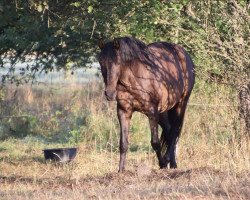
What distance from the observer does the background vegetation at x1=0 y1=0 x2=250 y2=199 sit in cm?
950

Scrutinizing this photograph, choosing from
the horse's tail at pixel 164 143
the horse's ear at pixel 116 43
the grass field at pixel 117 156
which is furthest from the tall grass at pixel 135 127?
the horse's ear at pixel 116 43

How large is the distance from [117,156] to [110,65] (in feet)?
9.83

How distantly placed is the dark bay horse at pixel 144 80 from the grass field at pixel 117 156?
62 centimetres

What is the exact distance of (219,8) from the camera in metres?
12.5

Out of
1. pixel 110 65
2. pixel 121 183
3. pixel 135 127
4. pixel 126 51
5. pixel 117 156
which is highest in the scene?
pixel 126 51

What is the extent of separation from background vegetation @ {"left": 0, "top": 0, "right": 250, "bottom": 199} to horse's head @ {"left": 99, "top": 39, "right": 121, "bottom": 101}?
62 centimetres

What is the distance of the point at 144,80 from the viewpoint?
39.4ft

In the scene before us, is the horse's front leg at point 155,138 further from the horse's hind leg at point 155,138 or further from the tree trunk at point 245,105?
the tree trunk at point 245,105

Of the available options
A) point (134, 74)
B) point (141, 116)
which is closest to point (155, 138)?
point (134, 74)

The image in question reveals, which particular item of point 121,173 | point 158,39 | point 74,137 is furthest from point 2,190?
point 74,137

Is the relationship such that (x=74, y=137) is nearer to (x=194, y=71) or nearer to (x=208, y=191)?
(x=194, y=71)

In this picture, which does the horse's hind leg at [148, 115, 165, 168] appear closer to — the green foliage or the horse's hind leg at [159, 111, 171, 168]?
the horse's hind leg at [159, 111, 171, 168]

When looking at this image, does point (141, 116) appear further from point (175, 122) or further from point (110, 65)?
point (110, 65)

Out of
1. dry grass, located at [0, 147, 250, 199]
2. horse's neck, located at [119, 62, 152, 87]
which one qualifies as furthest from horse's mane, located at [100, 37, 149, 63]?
dry grass, located at [0, 147, 250, 199]
